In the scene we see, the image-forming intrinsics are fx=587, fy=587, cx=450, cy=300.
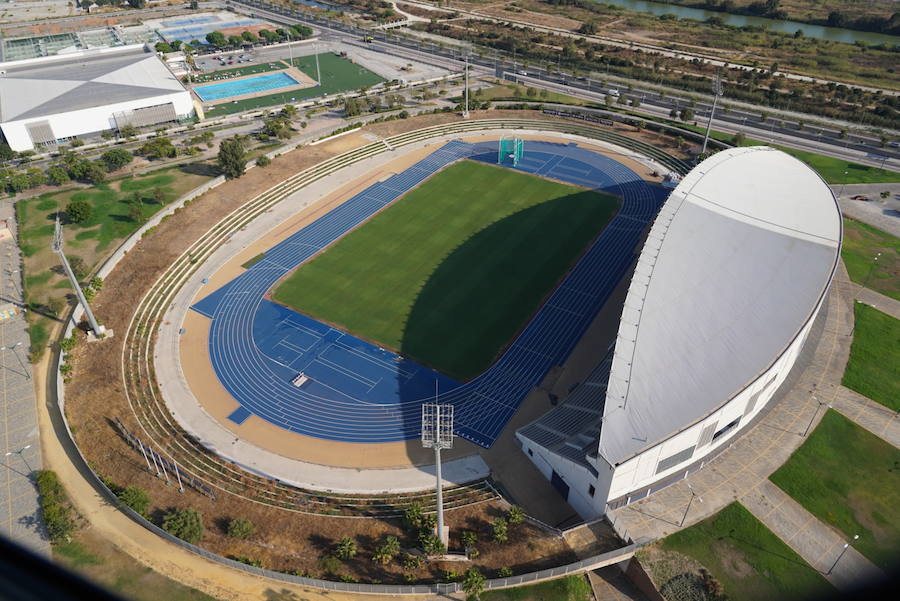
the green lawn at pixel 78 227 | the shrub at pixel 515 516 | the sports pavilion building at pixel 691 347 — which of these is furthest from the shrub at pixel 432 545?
the green lawn at pixel 78 227

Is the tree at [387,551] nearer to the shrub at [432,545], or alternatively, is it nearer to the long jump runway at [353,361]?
the shrub at [432,545]

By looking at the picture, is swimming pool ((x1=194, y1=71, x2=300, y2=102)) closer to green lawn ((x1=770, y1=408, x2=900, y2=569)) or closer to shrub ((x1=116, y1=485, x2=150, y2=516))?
shrub ((x1=116, y1=485, x2=150, y2=516))

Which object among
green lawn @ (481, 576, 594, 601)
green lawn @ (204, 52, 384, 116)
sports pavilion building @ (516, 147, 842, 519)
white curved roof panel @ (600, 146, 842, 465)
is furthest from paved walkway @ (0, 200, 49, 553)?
green lawn @ (204, 52, 384, 116)

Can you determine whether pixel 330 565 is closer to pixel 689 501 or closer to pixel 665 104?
pixel 689 501

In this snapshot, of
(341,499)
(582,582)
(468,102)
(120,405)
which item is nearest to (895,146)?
(468,102)

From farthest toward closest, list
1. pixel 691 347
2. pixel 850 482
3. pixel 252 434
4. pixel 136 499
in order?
pixel 252 434 < pixel 691 347 < pixel 850 482 < pixel 136 499

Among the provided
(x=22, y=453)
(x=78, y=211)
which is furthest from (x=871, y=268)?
(x=78, y=211)

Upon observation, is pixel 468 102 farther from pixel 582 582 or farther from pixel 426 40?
pixel 582 582

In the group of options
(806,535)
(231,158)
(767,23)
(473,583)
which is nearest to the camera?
(473,583)
